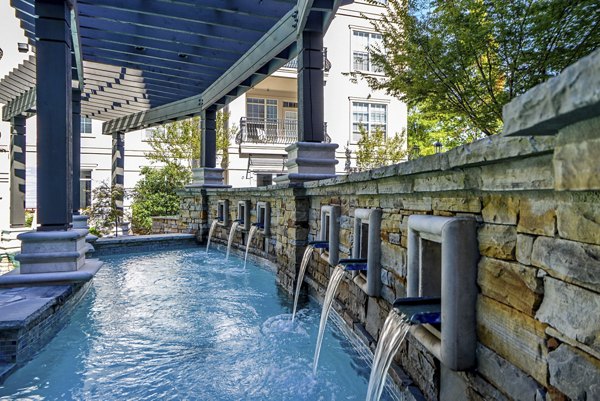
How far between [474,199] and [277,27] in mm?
4701

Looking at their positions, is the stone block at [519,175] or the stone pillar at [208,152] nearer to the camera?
the stone block at [519,175]

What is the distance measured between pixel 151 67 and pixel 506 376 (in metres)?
7.71

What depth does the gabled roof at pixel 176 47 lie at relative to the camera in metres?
5.30

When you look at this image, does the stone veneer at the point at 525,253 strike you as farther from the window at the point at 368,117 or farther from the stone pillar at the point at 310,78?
the window at the point at 368,117

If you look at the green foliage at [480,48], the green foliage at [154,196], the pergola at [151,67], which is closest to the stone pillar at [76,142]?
the pergola at [151,67]

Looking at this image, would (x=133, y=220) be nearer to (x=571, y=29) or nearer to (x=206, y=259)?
(x=206, y=259)

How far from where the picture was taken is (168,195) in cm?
1251

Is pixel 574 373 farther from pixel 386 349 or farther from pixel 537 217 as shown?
pixel 386 349

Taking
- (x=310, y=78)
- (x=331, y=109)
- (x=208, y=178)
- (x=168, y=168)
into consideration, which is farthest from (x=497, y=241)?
(x=331, y=109)

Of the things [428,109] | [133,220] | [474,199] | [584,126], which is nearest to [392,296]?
[474,199]

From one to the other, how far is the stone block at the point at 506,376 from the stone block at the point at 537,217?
0.54 metres

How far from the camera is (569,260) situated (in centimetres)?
127

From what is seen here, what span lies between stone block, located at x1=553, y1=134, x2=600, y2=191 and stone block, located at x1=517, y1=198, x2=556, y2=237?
202 millimetres

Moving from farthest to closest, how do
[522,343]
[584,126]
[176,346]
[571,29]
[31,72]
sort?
[31,72] < [571,29] < [176,346] < [522,343] < [584,126]
